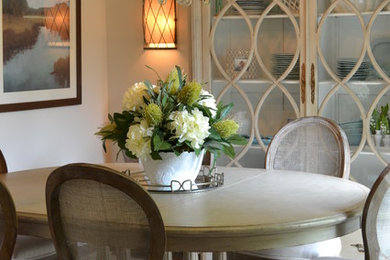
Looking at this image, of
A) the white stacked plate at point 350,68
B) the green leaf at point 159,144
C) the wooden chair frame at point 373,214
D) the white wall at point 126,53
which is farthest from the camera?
the white wall at point 126,53

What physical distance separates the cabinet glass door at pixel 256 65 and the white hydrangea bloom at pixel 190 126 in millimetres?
1862

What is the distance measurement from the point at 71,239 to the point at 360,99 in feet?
8.00

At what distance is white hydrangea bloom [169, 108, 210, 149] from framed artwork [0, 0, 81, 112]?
1.76 metres

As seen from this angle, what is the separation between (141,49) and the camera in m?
4.91

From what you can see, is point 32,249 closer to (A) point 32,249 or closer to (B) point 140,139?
(A) point 32,249

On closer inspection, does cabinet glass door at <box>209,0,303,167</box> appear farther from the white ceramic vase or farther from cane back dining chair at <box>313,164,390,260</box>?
cane back dining chair at <box>313,164,390,260</box>

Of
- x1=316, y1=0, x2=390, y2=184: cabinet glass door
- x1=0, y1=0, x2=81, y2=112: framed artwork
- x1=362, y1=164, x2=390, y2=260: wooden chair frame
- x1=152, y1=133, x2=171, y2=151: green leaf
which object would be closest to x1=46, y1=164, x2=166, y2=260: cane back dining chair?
x1=152, y1=133, x2=171, y2=151: green leaf

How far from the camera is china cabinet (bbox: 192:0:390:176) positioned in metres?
4.08

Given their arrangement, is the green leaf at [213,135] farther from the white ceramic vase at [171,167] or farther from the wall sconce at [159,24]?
the wall sconce at [159,24]

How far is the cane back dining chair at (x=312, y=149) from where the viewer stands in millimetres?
3293

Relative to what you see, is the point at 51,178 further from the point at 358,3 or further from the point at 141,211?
the point at 358,3

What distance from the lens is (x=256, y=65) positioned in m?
4.41

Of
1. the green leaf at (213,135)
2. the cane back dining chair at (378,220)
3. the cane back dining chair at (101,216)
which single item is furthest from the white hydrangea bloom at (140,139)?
the cane back dining chair at (378,220)

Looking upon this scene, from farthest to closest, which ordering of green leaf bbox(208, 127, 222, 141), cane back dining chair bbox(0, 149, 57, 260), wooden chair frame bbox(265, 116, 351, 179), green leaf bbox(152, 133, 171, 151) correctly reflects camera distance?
wooden chair frame bbox(265, 116, 351, 179)
cane back dining chair bbox(0, 149, 57, 260)
green leaf bbox(208, 127, 222, 141)
green leaf bbox(152, 133, 171, 151)
